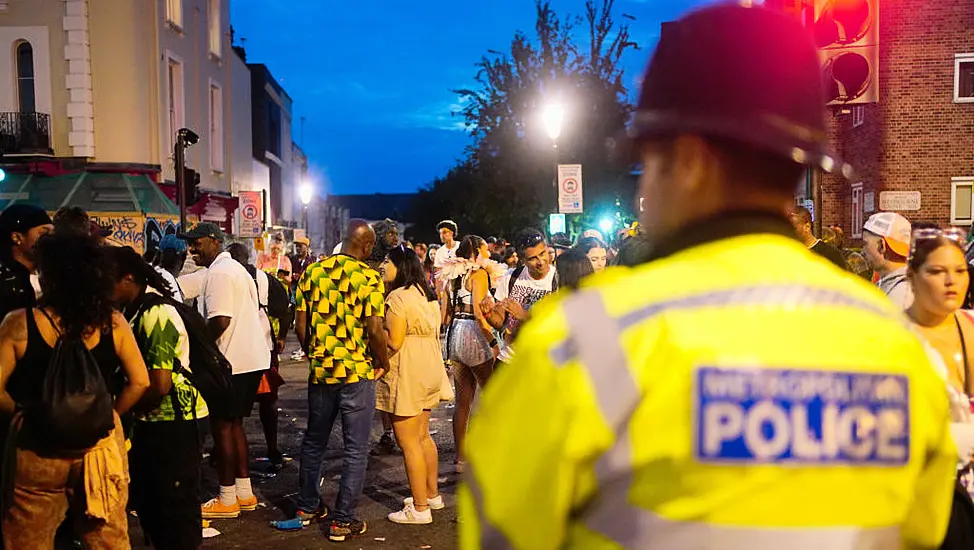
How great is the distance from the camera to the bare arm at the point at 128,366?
401 centimetres

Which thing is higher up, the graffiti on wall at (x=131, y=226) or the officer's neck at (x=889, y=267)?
the graffiti on wall at (x=131, y=226)

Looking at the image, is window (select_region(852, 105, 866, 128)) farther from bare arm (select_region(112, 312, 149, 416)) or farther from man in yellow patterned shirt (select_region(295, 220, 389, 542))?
bare arm (select_region(112, 312, 149, 416))

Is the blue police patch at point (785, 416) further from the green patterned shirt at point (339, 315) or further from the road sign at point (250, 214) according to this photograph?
Result: the road sign at point (250, 214)

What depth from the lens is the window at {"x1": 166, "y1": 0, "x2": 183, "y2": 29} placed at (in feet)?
74.7

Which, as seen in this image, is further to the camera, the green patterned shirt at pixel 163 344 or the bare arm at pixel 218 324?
the bare arm at pixel 218 324

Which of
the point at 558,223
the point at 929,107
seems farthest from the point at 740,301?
the point at 929,107

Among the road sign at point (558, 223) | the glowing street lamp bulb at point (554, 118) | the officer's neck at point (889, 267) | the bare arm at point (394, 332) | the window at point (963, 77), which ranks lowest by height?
the bare arm at point (394, 332)

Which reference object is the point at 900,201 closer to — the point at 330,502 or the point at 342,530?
the point at 330,502

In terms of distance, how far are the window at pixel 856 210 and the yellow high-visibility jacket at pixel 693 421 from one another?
2358 centimetres

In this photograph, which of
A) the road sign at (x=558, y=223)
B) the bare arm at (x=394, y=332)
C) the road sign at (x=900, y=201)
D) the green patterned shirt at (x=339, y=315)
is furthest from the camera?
the road sign at (x=558, y=223)

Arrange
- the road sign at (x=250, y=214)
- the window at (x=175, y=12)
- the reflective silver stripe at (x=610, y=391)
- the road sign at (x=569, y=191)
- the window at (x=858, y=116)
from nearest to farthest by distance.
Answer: the reflective silver stripe at (x=610, y=391)
the road sign at (x=569, y=191)
the window at (x=858, y=116)
the window at (x=175, y=12)
the road sign at (x=250, y=214)

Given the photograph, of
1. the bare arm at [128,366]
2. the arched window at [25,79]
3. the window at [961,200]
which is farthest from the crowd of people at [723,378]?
the arched window at [25,79]

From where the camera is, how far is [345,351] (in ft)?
19.3

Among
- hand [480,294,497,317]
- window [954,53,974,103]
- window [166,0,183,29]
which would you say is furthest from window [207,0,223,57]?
hand [480,294,497,317]
